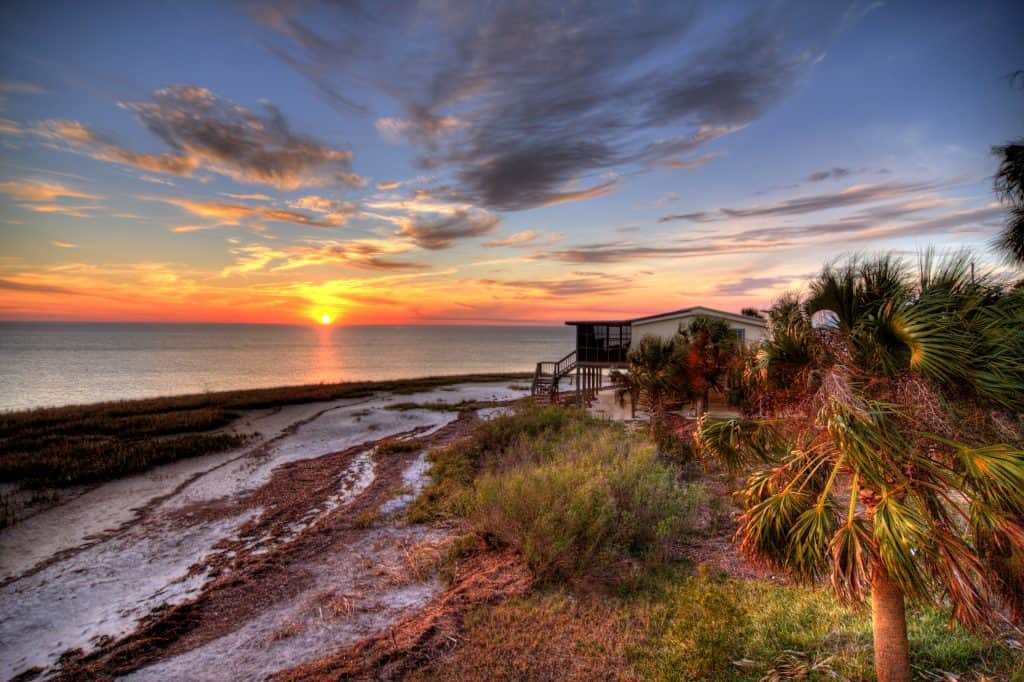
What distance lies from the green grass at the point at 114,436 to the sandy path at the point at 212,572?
2.00 metres

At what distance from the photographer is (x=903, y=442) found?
12.7 feet

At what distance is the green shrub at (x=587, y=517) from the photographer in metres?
8.27

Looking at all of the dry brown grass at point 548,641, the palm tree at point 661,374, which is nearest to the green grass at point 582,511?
the dry brown grass at point 548,641

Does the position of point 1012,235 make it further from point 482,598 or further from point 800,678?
point 482,598

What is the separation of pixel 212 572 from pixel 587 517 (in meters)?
7.96

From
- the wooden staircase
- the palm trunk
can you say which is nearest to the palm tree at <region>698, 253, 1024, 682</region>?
the palm trunk

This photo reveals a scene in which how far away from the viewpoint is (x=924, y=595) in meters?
3.63

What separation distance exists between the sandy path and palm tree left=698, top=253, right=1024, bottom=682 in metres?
6.24

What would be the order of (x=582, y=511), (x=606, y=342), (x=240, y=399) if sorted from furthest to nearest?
1. (x=240, y=399)
2. (x=606, y=342)
3. (x=582, y=511)

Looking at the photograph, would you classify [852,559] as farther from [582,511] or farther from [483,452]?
[483,452]

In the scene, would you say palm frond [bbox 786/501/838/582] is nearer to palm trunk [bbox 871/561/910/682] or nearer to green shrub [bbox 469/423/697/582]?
palm trunk [bbox 871/561/910/682]

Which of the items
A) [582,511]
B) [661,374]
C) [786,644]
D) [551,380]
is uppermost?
[661,374]

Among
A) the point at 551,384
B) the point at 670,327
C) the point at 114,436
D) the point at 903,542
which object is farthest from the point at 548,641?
the point at 114,436

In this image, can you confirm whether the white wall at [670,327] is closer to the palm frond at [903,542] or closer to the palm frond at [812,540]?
the palm frond at [812,540]
